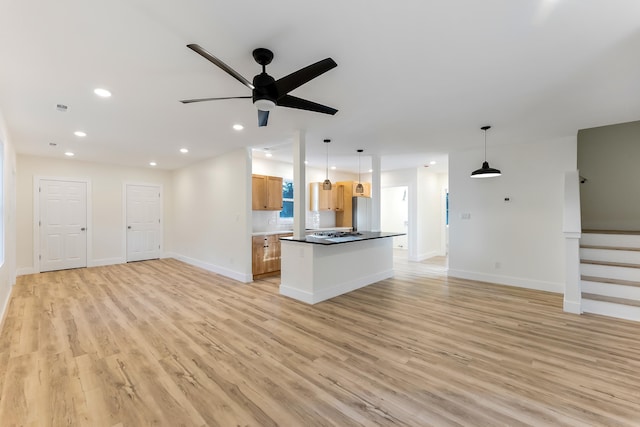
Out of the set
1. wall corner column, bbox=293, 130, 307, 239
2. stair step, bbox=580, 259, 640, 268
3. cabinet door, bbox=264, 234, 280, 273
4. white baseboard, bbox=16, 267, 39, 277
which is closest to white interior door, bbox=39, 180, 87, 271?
white baseboard, bbox=16, 267, 39, 277

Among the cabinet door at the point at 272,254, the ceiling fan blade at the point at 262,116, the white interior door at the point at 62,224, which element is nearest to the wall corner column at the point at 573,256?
the ceiling fan blade at the point at 262,116

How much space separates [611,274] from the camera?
383 centimetres

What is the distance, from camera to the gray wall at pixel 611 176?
4.60 metres

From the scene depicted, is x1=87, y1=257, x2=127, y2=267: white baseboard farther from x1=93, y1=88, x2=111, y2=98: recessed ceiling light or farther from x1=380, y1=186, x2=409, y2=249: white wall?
x1=380, y1=186, x2=409, y2=249: white wall

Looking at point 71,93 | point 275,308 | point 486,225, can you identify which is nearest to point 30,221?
point 71,93

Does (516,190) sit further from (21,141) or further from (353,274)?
(21,141)

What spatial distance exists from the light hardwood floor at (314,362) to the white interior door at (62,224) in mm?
2569

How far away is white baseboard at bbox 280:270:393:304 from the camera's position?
4160 millimetres

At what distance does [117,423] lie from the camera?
179 cm

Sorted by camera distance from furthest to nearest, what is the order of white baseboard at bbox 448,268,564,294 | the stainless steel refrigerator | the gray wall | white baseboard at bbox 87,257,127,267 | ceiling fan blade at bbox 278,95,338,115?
the stainless steel refrigerator, white baseboard at bbox 87,257,127,267, white baseboard at bbox 448,268,564,294, the gray wall, ceiling fan blade at bbox 278,95,338,115

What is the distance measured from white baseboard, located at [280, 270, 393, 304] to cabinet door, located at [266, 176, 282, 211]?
2.43 m

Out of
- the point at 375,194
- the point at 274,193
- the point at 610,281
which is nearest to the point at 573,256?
the point at 610,281

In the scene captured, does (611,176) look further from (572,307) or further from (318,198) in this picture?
(318,198)

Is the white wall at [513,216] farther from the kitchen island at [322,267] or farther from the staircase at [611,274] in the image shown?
the kitchen island at [322,267]
